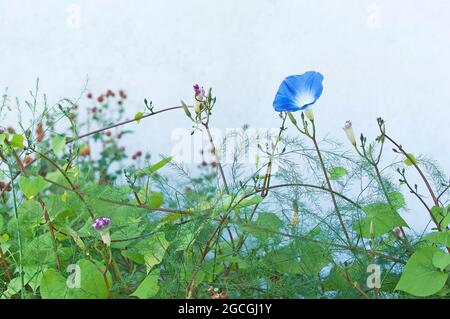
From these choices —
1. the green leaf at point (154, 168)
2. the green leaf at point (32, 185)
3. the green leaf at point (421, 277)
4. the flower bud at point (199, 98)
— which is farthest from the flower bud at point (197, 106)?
the green leaf at point (421, 277)

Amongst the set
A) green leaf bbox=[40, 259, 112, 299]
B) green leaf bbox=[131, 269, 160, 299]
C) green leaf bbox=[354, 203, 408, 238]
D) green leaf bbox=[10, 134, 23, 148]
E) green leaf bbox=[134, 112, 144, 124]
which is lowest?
green leaf bbox=[131, 269, 160, 299]

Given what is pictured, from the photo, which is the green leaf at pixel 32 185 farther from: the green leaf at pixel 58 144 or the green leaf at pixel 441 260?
the green leaf at pixel 441 260

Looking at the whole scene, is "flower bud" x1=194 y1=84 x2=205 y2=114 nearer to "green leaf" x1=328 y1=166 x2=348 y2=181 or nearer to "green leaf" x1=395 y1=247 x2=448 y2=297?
"green leaf" x1=328 y1=166 x2=348 y2=181

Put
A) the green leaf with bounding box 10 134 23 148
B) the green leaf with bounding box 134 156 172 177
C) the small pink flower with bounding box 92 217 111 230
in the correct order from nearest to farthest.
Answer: the small pink flower with bounding box 92 217 111 230 → the green leaf with bounding box 10 134 23 148 → the green leaf with bounding box 134 156 172 177

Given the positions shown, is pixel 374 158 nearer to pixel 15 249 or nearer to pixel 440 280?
pixel 440 280

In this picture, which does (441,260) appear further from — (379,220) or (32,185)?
(32,185)

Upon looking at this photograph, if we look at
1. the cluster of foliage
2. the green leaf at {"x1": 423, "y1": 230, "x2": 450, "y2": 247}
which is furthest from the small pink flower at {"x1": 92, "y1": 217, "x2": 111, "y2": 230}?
the green leaf at {"x1": 423, "y1": 230, "x2": 450, "y2": 247}

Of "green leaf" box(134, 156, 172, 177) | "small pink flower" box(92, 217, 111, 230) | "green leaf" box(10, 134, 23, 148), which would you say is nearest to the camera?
"small pink flower" box(92, 217, 111, 230)
